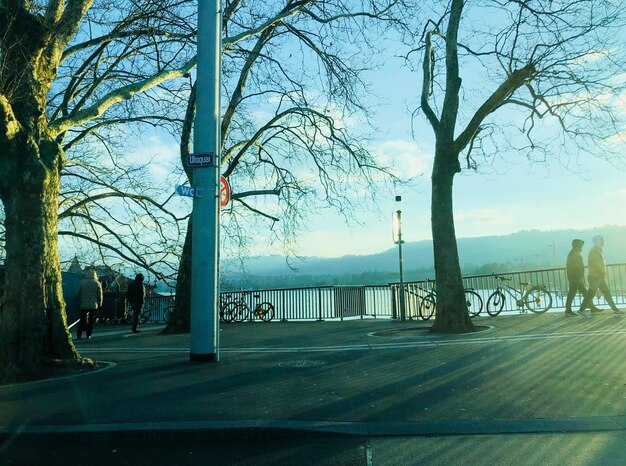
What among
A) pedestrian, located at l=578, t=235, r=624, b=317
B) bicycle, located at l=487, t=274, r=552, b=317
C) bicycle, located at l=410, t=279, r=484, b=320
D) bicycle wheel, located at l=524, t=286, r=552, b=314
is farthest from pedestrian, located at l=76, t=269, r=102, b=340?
pedestrian, located at l=578, t=235, r=624, b=317

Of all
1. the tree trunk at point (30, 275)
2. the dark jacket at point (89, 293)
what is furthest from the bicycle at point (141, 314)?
the tree trunk at point (30, 275)

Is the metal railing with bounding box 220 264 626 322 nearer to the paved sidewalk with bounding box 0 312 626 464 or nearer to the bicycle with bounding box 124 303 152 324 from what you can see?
the bicycle with bounding box 124 303 152 324

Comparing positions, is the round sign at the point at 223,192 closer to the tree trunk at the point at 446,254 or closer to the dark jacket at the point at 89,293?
the tree trunk at the point at 446,254

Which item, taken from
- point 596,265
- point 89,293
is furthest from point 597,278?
point 89,293

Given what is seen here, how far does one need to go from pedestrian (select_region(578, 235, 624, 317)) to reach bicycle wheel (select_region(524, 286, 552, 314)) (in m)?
1.64

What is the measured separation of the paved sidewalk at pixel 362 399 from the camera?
17.2ft

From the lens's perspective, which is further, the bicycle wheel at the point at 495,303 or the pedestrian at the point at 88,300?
the bicycle wheel at the point at 495,303

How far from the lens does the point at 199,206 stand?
9648mm

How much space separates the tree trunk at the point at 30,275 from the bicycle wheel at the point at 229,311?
14.9 metres

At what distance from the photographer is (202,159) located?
9.66 meters

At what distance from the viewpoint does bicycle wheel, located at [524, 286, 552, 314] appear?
A: 17.3 metres

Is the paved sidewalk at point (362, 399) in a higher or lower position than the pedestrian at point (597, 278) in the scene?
lower

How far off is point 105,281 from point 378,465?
927 inches

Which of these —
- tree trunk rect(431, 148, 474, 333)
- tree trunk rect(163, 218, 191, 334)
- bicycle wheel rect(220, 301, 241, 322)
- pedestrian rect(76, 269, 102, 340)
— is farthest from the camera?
bicycle wheel rect(220, 301, 241, 322)
